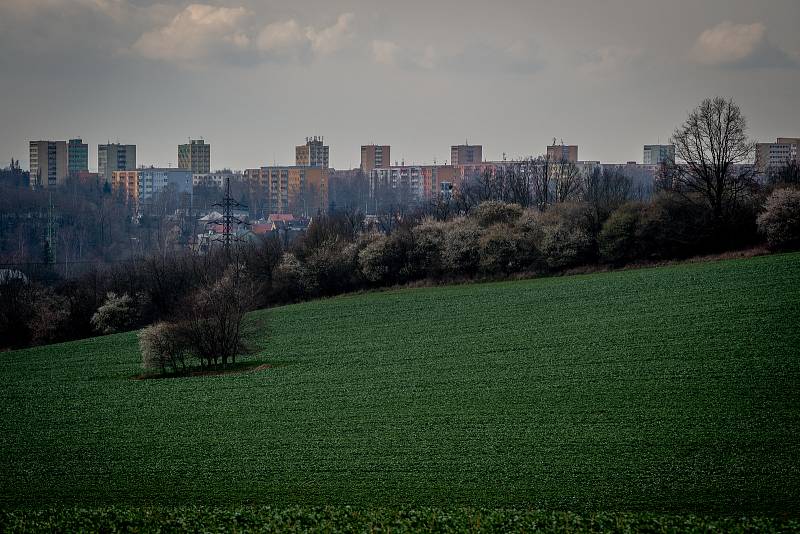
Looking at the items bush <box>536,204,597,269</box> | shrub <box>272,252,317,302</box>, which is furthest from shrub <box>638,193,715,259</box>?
shrub <box>272,252,317,302</box>

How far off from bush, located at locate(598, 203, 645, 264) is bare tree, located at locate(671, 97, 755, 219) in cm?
572

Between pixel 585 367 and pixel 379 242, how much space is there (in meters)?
29.1

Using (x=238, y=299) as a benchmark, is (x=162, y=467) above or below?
below

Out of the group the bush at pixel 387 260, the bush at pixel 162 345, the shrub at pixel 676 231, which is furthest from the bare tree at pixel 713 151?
the bush at pixel 162 345

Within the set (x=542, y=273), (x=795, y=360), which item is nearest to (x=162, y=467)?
(x=795, y=360)

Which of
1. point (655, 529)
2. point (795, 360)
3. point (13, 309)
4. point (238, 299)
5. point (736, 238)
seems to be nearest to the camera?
point (655, 529)

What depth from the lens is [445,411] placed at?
2906 cm

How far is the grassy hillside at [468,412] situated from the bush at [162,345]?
A: 4.83ft

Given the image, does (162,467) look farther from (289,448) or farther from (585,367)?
(585,367)

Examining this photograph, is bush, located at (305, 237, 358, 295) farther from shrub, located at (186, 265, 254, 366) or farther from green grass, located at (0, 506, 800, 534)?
green grass, located at (0, 506, 800, 534)

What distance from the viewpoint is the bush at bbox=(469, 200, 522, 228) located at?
6220 cm

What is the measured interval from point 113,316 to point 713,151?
142 feet

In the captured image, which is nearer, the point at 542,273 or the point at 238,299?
the point at 238,299

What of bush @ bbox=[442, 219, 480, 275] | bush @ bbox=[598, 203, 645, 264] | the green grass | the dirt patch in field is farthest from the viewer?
bush @ bbox=[442, 219, 480, 275]
